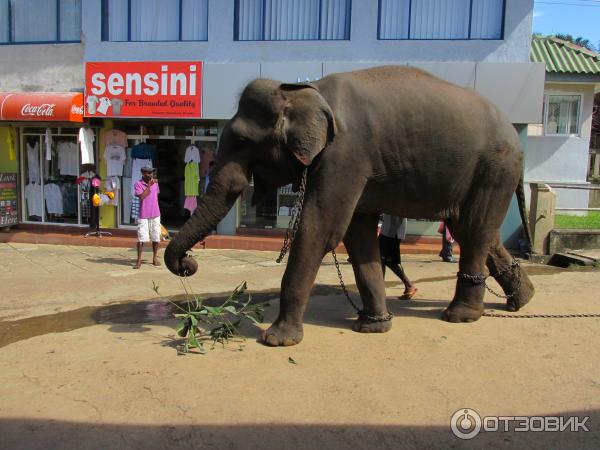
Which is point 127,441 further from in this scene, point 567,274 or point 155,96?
point 155,96

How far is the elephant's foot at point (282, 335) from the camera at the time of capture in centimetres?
477

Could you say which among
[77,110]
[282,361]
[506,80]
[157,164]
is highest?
[506,80]

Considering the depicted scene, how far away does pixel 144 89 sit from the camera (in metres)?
11.6

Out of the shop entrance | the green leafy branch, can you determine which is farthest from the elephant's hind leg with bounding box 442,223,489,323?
the shop entrance

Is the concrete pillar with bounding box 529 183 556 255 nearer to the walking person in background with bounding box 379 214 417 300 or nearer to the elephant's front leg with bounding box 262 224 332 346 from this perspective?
the walking person in background with bounding box 379 214 417 300

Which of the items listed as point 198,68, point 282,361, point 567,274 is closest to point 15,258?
point 198,68

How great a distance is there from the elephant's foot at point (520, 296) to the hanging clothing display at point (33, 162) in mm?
11281

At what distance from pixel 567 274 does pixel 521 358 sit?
14.8 feet

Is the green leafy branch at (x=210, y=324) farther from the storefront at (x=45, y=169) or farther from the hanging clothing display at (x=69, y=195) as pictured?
the hanging clothing display at (x=69, y=195)

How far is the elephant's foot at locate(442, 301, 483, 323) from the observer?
5.59 m

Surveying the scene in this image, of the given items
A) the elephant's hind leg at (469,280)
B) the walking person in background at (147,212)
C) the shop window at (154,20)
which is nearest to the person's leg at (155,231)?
the walking person in background at (147,212)

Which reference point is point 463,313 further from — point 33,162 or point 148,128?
point 33,162

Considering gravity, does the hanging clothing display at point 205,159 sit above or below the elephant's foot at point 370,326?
above

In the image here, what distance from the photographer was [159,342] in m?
4.97
